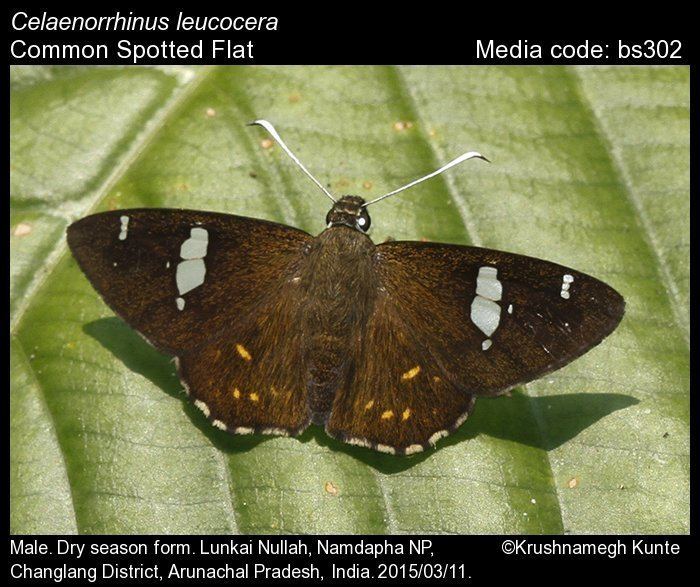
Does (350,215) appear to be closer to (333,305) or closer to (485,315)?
(333,305)

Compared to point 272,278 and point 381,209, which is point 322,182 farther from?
point 272,278

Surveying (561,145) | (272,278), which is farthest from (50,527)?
(561,145)

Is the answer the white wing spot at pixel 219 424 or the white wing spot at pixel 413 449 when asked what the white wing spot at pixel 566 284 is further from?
the white wing spot at pixel 219 424

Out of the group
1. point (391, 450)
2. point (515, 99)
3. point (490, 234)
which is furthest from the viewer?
point (515, 99)

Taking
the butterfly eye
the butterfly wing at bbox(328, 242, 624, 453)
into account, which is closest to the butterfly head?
the butterfly eye

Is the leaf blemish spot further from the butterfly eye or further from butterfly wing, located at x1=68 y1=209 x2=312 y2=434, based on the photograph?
the butterfly eye

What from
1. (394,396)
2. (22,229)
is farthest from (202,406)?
(22,229)
